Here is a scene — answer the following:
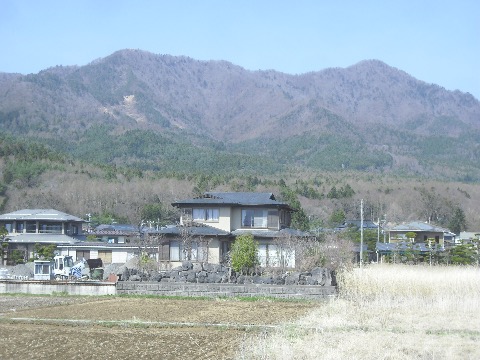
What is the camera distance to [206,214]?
3275 centimetres

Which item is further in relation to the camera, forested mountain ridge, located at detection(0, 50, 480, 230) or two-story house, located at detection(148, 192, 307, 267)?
forested mountain ridge, located at detection(0, 50, 480, 230)

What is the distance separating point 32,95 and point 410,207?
427 ft

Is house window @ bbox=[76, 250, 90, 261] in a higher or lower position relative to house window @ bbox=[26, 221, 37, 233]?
lower

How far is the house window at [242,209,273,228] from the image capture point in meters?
32.8

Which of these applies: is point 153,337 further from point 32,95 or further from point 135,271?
point 32,95

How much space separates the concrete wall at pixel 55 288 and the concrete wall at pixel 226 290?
0.63 metres

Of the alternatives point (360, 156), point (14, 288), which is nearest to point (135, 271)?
point (14, 288)

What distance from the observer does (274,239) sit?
102ft

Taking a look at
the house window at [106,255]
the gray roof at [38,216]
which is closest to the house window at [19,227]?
the gray roof at [38,216]

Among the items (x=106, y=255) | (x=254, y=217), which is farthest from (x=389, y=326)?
(x=106, y=255)

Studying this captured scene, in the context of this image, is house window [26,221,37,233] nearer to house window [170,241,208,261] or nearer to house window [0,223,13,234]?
Result: house window [0,223,13,234]

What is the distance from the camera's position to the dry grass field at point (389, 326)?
36.8 ft

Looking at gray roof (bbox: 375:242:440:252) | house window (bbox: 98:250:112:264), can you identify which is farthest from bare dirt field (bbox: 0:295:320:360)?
gray roof (bbox: 375:242:440:252)

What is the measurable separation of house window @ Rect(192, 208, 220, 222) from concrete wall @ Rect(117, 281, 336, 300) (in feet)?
32.8
